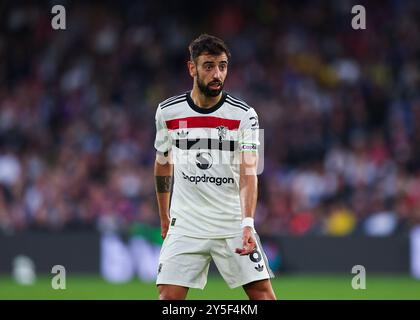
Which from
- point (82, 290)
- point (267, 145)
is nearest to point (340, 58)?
point (267, 145)

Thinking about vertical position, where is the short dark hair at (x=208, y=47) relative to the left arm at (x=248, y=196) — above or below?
above

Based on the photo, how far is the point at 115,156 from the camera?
17453 mm

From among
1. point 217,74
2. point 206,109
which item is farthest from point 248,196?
point 217,74

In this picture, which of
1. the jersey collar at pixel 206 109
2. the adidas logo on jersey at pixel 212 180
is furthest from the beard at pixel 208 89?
the adidas logo on jersey at pixel 212 180

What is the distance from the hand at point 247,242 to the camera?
639 cm

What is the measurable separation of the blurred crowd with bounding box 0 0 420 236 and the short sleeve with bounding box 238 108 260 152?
28.4ft

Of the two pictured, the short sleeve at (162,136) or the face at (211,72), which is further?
the short sleeve at (162,136)

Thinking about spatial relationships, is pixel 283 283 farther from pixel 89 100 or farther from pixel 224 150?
pixel 224 150

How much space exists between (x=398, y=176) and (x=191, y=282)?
983 centimetres

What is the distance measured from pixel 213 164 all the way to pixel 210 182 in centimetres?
12

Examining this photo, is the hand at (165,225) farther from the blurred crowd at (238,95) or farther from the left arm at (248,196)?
the blurred crowd at (238,95)

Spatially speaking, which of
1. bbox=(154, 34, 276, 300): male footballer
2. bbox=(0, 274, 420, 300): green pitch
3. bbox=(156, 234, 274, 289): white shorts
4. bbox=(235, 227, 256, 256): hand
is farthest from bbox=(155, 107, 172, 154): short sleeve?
bbox=(0, 274, 420, 300): green pitch

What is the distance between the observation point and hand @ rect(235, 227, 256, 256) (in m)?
6.39

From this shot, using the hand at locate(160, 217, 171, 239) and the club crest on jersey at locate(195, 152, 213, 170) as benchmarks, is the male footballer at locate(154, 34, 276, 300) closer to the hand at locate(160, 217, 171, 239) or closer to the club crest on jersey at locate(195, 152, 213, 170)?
the club crest on jersey at locate(195, 152, 213, 170)
